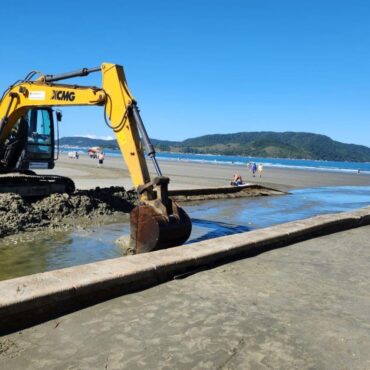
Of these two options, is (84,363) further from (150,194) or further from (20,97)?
(20,97)

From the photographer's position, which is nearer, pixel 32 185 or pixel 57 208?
pixel 57 208

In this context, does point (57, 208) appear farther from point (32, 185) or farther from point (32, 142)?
point (32, 142)

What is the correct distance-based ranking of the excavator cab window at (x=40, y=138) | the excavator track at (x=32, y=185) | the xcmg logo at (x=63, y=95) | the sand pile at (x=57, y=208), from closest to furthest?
the sand pile at (x=57, y=208) < the xcmg logo at (x=63, y=95) < the excavator track at (x=32, y=185) < the excavator cab window at (x=40, y=138)

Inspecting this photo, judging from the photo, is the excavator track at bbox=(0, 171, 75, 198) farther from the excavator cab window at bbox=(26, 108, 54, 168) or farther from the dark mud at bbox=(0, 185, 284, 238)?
the excavator cab window at bbox=(26, 108, 54, 168)

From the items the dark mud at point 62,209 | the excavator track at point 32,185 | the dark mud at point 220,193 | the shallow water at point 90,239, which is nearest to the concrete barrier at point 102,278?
the shallow water at point 90,239

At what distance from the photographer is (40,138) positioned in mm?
13656

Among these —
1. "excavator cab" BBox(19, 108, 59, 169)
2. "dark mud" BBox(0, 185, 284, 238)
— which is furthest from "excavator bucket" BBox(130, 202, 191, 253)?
"excavator cab" BBox(19, 108, 59, 169)

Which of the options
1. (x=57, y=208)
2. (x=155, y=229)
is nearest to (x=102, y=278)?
(x=155, y=229)

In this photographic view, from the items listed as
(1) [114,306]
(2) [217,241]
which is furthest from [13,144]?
(1) [114,306]

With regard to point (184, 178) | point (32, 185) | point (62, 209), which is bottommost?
point (184, 178)

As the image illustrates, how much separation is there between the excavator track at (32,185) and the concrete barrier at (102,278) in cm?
735

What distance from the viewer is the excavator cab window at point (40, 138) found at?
1341 cm

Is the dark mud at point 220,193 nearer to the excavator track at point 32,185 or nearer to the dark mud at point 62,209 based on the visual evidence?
the dark mud at point 62,209

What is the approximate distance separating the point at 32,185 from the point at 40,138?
1759mm
